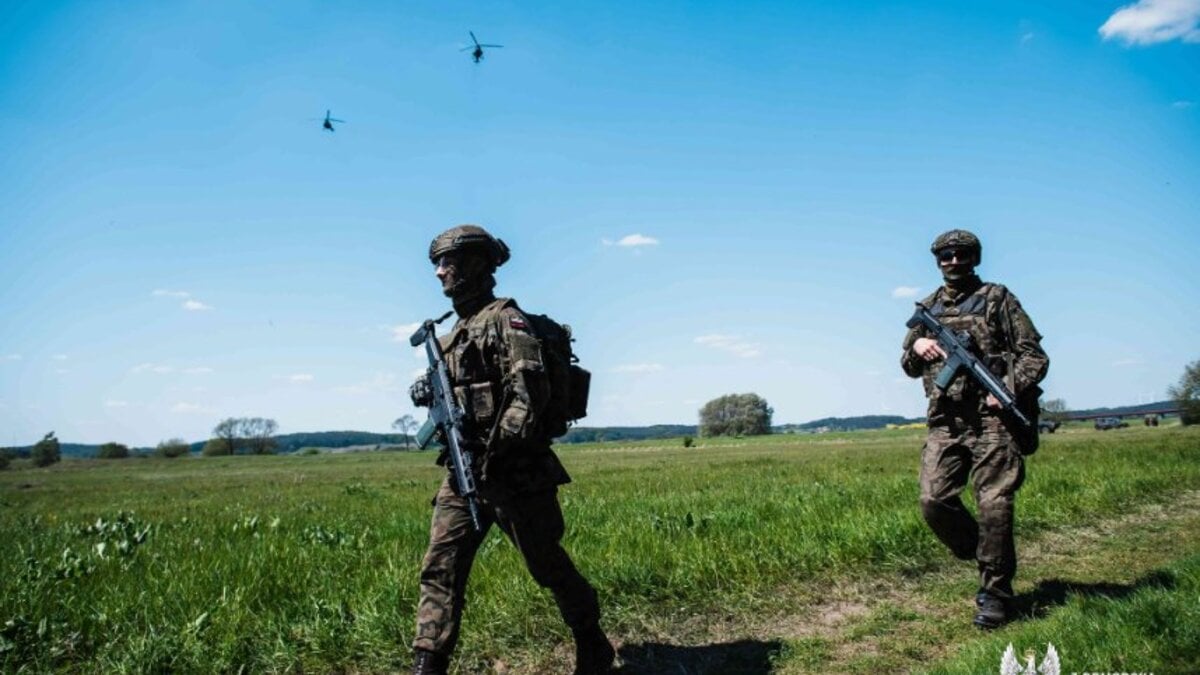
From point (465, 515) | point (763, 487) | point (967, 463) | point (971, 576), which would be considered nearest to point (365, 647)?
point (465, 515)

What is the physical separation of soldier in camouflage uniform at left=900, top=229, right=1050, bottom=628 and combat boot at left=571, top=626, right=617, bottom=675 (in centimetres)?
279

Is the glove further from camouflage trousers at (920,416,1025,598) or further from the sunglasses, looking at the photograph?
the sunglasses

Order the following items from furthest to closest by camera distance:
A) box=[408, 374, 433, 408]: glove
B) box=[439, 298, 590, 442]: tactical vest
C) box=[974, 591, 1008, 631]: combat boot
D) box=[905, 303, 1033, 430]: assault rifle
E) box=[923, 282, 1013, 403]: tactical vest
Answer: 1. box=[923, 282, 1013, 403]: tactical vest
2. box=[905, 303, 1033, 430]: assault rifle
3. box=[974, 591, 1008, 631]: combat boot
4. box=[408, 374, 433, 408]: glove
5. box=[439, 298, 590, 442]: tactical vest

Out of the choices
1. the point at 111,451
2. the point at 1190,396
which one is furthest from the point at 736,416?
the point at 111,451

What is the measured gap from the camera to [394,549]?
7004 millimetres

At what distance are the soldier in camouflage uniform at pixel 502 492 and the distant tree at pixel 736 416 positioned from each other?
141 meters

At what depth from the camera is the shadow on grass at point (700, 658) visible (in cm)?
465

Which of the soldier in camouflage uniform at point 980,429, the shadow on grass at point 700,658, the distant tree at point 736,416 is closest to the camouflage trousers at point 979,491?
the soldier in camouflage uniform at point 980,429

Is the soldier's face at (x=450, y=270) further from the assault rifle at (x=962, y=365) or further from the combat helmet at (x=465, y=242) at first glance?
the assault rifle at (x=962, y=365)

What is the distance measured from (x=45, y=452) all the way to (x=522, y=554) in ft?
342

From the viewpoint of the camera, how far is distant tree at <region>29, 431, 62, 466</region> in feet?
273

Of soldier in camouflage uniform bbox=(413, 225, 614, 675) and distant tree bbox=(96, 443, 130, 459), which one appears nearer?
soldier in camouflage uniform bbox=(413, 225, 614, 675)

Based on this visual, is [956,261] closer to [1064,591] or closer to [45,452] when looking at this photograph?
[1064,591]

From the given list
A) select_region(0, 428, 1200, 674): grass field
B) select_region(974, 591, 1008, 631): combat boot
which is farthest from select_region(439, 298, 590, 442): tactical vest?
select_region(974, 591, 1008, 631): combat boot
